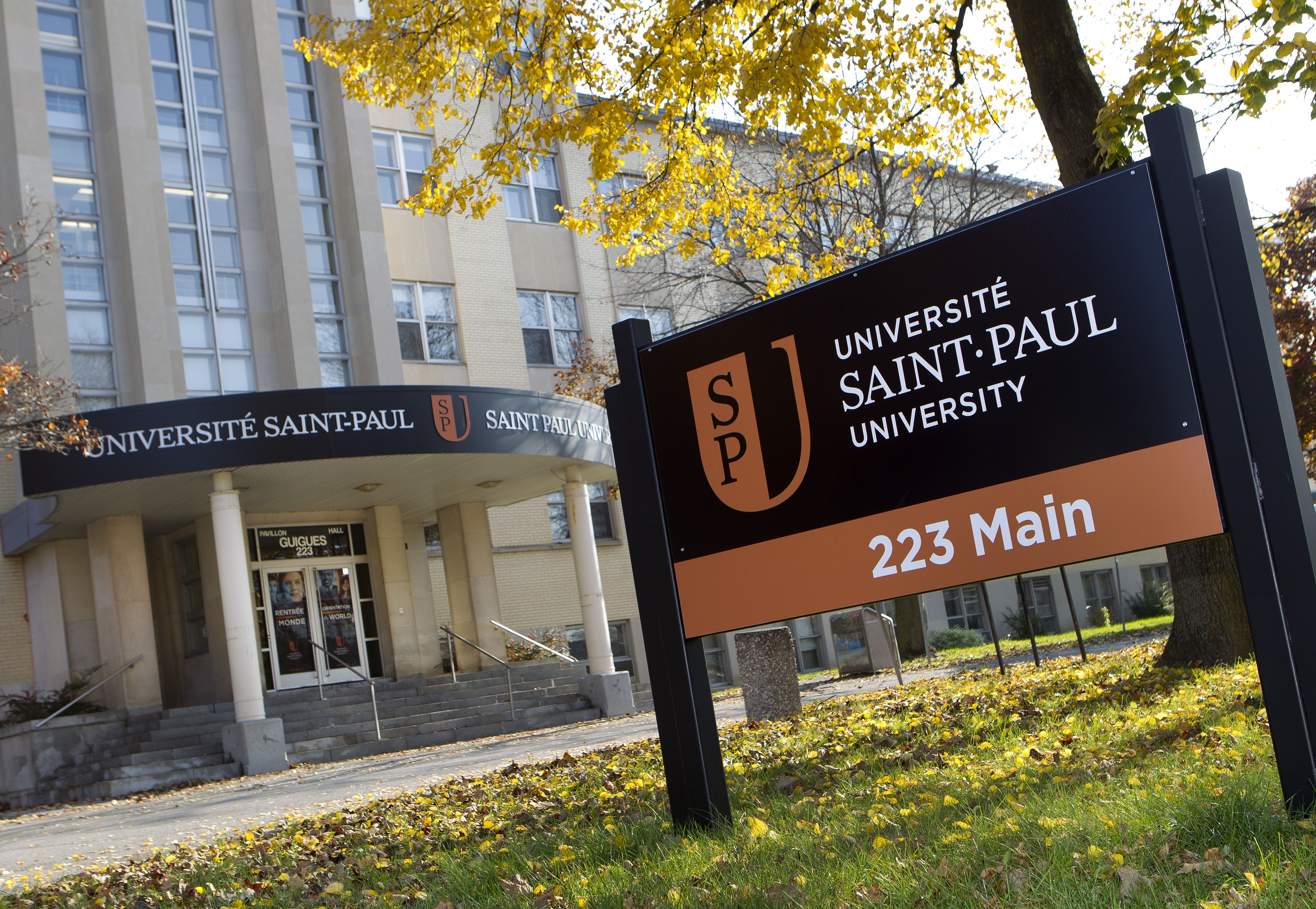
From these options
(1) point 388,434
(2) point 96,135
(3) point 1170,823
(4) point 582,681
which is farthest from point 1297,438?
(2) point 96,135

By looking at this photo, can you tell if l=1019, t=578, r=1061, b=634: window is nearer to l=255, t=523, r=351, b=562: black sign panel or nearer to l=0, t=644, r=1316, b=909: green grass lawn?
l=255, t=523, r=351, b=562: black sign panel

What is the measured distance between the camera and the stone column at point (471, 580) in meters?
21.7

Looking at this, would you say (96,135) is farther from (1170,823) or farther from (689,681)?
(1170,823)

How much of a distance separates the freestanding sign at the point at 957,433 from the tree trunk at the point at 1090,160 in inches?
214

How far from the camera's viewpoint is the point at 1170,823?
3.56 meters

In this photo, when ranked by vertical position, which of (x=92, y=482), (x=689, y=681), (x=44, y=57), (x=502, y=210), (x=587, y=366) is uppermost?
(x=44, y=57)

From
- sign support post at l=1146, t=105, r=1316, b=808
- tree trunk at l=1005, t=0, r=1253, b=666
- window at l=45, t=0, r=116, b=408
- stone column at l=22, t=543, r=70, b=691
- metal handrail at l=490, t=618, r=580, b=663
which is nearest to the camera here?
sign support post at l=1146, t=105, r=1316, b=808

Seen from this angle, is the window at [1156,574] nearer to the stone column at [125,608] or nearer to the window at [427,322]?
the window at [427,322]

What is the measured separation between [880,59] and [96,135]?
16709 millimetres

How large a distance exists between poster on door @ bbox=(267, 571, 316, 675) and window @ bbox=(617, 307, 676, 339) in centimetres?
1095

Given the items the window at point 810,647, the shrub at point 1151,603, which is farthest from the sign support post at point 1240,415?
the shrub at point 1151,603

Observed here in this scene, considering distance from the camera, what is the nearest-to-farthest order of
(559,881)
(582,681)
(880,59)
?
(559,881), (880,59), (582,681)

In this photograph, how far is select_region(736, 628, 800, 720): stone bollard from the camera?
11.2m

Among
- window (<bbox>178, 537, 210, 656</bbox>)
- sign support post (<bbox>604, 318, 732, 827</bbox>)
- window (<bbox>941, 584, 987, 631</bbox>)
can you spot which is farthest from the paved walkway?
window (<bbox>941, 584, 987, 631</bbox>)
